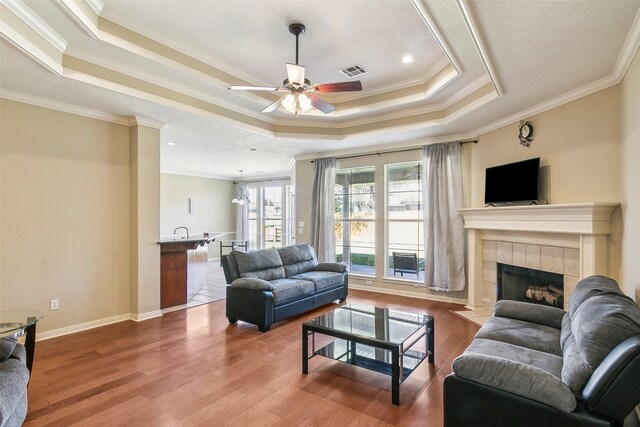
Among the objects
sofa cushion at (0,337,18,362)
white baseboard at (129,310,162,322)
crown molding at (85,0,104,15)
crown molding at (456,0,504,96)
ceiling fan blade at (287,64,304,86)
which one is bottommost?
white baseboard at (129,310,162,322)

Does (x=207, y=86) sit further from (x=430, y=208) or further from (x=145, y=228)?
(x=430, y=208)

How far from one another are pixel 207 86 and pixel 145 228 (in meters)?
2.09

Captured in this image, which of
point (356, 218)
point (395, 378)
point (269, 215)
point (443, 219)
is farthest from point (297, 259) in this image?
point (269, 215)

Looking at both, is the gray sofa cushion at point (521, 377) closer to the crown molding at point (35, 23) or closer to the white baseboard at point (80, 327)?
the crown molding at point (35, 23)

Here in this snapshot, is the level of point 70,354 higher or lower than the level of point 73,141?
lower

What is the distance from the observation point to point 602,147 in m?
3.34

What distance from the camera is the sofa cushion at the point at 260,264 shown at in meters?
4.51

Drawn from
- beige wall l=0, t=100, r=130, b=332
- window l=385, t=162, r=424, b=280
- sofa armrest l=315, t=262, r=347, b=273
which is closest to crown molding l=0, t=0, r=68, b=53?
beige wall l=0, t=100, r=130, b=332

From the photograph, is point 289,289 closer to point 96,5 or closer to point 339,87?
point 339,87

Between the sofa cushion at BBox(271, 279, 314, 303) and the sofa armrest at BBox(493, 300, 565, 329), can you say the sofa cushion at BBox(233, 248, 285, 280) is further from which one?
the sofa armrest at BBox(493, 300, 565, 329)

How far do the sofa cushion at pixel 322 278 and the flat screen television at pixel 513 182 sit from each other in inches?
97.4

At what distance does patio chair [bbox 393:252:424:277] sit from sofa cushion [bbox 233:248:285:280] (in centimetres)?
229

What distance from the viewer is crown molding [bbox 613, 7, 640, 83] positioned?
238cm

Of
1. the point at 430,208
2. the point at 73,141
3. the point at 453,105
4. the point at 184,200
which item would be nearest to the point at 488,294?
the point at 430,208
